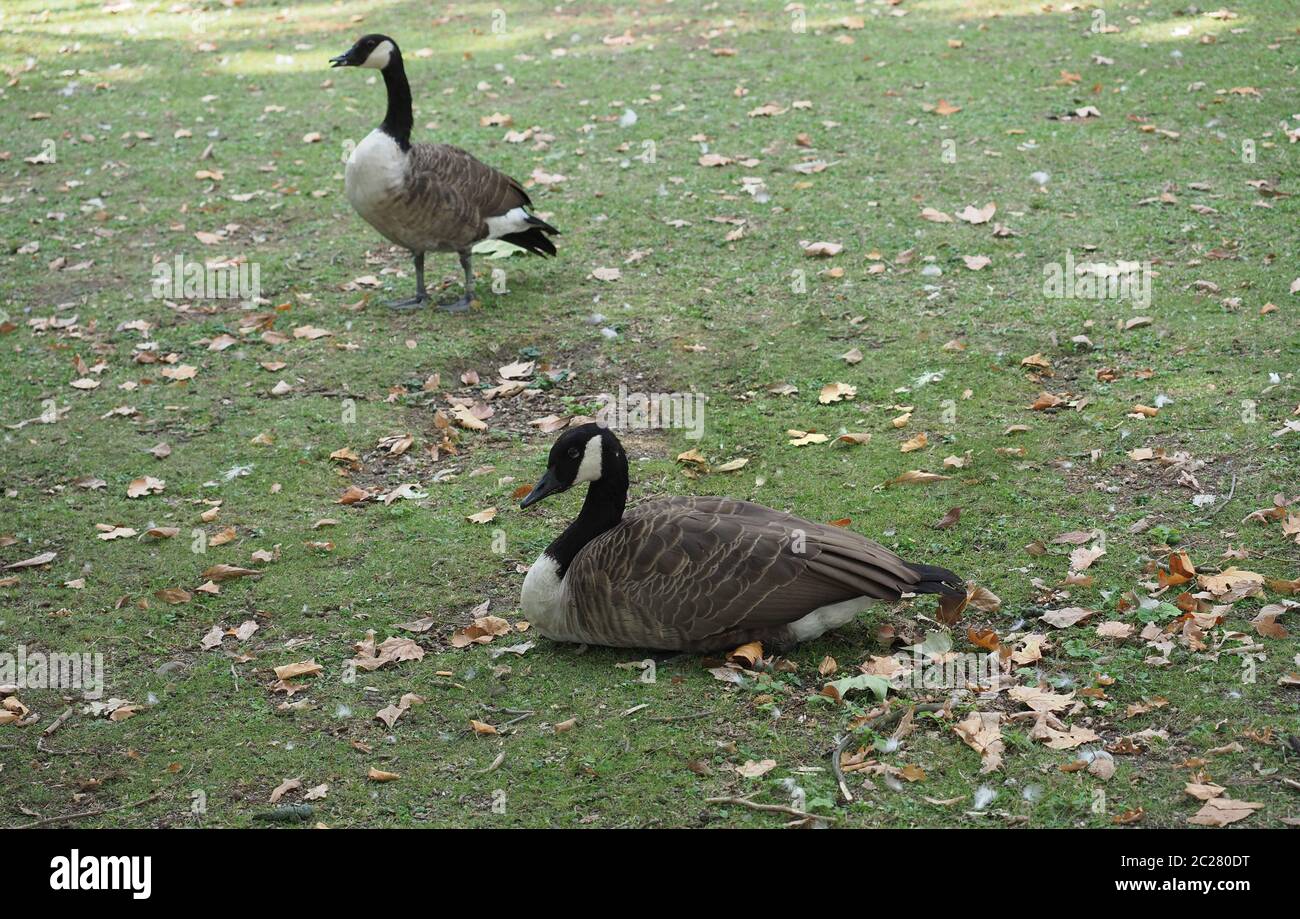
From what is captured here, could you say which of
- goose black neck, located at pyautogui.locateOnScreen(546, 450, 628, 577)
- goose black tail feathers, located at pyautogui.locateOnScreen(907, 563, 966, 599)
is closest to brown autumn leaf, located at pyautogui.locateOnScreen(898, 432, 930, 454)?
goose black tail feathers, located at pyautogui.locateOnScreen(907, 563, 966, 599)

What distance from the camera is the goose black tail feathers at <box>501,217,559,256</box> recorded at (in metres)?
9.92

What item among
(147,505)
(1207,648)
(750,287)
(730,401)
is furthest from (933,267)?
(147,505)

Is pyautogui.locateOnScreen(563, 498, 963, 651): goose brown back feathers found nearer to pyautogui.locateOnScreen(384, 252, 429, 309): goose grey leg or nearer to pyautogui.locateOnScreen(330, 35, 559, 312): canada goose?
pyautogui.locateOnScreen(330, 35, 559, 312): canada goose

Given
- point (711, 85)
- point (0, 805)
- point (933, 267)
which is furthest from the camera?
point (711, 85)

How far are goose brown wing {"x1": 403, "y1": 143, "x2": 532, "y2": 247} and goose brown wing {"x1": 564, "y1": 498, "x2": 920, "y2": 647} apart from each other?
4584mm

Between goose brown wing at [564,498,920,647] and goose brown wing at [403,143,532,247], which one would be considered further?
goose brown wing at [403,143,532,247]

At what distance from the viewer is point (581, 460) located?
5754 mm

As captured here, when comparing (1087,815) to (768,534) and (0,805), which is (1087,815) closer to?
(768,534)

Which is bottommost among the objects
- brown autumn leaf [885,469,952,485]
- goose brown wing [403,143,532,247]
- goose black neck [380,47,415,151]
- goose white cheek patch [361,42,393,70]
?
brown autumn leaf [885,469,952,485]

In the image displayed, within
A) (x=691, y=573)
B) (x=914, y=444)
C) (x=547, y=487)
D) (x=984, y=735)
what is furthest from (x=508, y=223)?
(x=984, y=735)

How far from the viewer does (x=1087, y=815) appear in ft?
14.2

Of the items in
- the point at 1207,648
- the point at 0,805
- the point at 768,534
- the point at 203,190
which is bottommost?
the point at 0,805

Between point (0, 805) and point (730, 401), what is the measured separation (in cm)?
478

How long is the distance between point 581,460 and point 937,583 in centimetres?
168
